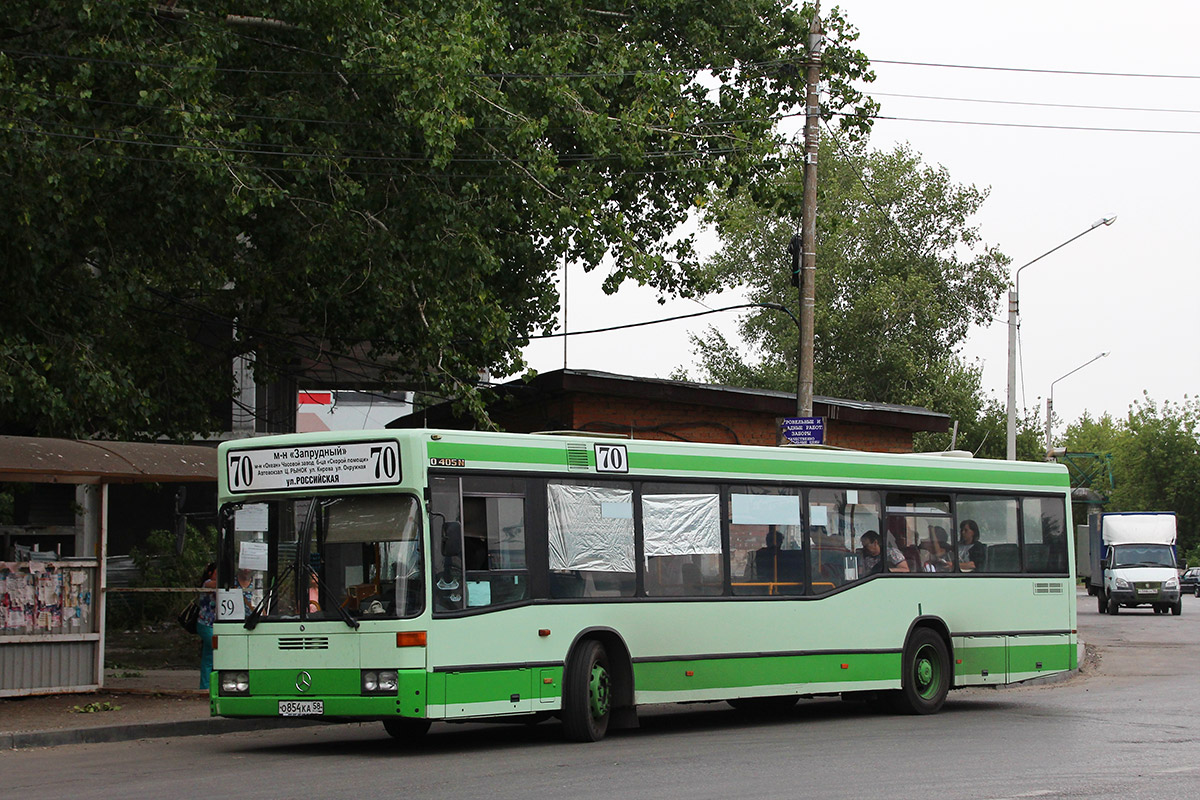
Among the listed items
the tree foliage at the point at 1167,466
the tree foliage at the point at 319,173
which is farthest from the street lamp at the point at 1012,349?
the tree foliage at the point at 1167,466

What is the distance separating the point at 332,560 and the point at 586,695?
8.21 feet

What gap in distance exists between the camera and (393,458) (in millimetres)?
12453

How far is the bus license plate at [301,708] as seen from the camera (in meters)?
12.4

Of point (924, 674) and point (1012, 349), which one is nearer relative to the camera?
point (924, 674)

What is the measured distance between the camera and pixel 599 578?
45.3 feet

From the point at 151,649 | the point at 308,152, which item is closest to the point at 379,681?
the point at 308,152

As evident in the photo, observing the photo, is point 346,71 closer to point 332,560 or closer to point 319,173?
point 319,173

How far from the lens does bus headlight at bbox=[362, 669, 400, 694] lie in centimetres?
1220

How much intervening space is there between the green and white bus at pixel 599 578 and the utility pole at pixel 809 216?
466 centimetres

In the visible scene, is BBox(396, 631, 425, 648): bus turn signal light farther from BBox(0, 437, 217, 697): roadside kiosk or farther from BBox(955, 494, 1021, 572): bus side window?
BBox(955, 494, 1021, 572): bus side window

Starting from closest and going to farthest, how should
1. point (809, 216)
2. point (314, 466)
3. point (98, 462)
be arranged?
point (314, 466)
point (98, 462)
point (809, 216)

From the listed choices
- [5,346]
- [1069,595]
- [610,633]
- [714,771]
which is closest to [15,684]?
[5,346]

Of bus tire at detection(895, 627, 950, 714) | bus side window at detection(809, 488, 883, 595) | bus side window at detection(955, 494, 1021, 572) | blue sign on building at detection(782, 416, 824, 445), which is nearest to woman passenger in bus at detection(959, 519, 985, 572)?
bus side window at detection(955, 494, 1021, 572)

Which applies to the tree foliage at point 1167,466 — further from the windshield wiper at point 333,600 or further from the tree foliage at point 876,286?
the windshield wiper at point 333,600
